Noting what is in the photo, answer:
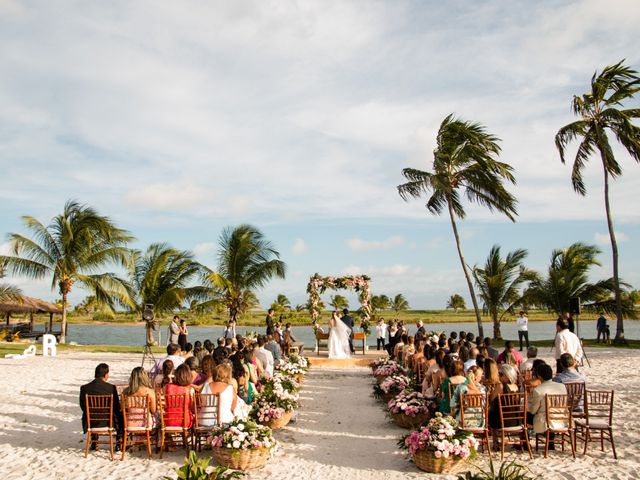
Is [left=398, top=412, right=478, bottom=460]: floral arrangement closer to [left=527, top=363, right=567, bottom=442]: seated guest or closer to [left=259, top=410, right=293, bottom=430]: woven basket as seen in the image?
[left=527, top=363, right=567, bottom=442]: seated guest

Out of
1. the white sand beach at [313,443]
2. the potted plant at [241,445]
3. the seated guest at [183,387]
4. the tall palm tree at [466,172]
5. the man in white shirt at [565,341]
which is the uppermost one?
the tall palm tree at [466,172]

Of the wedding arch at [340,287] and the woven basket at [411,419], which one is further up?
the wedding arch at [340,287]

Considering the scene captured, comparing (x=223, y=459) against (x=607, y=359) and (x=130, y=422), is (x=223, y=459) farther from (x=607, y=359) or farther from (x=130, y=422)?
(x=607, y=359)

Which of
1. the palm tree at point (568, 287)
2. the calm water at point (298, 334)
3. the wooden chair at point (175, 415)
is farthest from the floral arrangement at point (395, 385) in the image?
the calm water at point (298, 334)

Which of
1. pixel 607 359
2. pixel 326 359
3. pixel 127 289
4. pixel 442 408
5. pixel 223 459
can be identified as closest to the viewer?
pixel 223 459

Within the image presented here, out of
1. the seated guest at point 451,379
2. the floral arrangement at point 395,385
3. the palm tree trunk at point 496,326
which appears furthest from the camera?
the palm tree trunk at point 496,326

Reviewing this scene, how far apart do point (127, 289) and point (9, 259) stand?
532 cm

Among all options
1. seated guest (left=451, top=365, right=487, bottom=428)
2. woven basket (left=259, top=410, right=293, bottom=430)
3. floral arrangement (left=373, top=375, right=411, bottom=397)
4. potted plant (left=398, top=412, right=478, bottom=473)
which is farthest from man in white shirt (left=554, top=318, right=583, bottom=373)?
potted plant (left=398, top=412, right=478, bottom=473)

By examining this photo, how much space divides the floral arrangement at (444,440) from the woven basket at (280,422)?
2815 millimetres

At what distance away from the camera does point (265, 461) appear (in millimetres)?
7219

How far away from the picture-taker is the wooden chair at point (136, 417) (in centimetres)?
743

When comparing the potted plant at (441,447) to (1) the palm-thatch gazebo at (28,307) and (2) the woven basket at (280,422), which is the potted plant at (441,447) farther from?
(1) the palm-thatch gazebo at (28,307)

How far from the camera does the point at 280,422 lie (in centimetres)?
937

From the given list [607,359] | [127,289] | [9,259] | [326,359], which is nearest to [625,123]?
[607,359]
